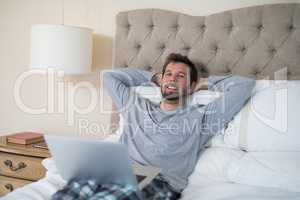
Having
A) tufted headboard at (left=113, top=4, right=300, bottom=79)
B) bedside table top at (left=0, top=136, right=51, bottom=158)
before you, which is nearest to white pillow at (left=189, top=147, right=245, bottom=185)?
tufted headboard at (left=113, top=4, right=300, bottom=79)

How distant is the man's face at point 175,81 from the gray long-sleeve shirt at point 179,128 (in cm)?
8

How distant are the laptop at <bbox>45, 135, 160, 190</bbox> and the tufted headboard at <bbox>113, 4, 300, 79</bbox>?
990mm

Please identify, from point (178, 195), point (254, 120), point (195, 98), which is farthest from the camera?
point (195, 98)

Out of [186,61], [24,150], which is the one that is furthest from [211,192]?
[24,150]

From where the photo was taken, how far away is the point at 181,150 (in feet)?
5.26

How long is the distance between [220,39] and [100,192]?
1.18 meters

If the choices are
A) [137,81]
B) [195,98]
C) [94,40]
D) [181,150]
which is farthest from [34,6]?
[181,150]

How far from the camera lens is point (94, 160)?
1132 mm

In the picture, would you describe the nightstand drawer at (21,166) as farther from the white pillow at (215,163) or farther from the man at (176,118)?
the white pillow at (215,163)

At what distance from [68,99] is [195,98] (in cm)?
109

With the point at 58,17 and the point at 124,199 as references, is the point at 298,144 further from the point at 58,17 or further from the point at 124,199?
the point at 58,17

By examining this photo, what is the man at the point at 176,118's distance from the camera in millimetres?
1598

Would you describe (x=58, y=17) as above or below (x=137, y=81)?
above

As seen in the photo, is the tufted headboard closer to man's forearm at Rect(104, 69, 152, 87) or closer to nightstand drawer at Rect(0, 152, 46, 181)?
man's forearm at Rect(104, 69, 152, 87)
